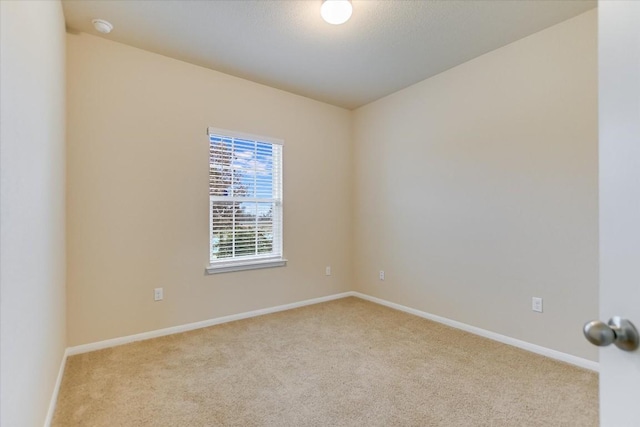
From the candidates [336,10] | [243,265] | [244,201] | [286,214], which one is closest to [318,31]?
[336,10]

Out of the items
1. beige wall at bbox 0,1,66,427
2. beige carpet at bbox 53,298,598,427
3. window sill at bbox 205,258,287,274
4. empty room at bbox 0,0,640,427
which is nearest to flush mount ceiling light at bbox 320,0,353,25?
empty room at bbox 0,0,640,427

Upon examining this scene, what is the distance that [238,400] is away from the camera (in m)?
1.93

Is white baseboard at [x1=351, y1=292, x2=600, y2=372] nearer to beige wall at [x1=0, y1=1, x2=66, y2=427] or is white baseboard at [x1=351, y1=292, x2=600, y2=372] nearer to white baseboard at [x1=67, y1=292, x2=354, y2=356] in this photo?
white baseboard at [x1=67, y1=292, x2=354, y2=356]

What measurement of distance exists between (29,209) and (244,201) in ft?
6.99

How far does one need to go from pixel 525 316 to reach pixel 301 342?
1.94m

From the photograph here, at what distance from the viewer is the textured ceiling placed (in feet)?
7.41

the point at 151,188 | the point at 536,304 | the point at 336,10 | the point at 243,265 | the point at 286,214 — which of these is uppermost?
the point at 336,10

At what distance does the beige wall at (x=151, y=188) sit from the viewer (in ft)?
8.55

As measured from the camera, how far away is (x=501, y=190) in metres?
2.83

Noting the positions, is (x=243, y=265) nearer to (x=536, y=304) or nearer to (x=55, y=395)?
(x=55, y=395)

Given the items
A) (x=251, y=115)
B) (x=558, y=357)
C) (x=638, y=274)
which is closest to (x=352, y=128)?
(x=251, y=115)

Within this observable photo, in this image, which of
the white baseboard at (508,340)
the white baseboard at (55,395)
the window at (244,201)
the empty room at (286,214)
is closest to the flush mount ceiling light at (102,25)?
the empty room at (286,214)

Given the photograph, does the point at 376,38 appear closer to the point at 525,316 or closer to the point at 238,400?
the point at 525,316

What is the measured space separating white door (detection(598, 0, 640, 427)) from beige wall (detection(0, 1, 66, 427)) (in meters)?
1.64
